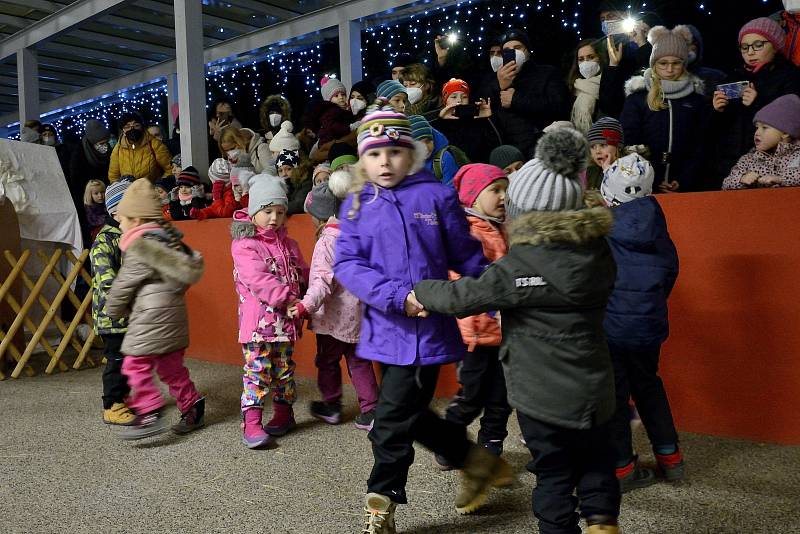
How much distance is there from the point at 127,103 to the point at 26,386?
714 cm

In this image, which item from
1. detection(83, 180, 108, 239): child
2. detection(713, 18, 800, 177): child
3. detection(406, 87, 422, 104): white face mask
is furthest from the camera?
detection(83, 180, 108, 239): child

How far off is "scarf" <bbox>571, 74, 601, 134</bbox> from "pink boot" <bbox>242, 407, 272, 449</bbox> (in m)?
2.31

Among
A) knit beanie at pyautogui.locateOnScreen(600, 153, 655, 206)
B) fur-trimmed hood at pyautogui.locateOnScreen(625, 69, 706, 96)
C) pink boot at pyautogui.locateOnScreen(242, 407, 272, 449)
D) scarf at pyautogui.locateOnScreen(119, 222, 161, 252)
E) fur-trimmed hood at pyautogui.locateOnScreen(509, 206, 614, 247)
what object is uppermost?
fur-trimmed hood at pyautogui.locateOnScreen(625, 69, 706, 96)

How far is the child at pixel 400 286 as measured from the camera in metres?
1.89

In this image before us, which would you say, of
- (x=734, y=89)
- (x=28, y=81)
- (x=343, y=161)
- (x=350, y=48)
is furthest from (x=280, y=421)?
(x=28, y=81)

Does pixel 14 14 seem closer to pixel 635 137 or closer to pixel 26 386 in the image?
pixel 26 386

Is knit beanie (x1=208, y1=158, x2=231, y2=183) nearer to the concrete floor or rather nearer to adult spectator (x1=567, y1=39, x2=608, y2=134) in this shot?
the concrete floor

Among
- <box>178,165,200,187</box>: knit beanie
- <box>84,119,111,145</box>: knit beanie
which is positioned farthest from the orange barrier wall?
<box>84,119,111,145</box>: knit beanie

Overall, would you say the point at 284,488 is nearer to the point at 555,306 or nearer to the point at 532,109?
the point at 555,306

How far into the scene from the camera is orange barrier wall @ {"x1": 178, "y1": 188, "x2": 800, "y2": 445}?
2529 mm

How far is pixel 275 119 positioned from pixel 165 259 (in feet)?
10.0

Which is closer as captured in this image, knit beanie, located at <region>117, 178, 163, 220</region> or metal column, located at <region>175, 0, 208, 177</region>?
knit beanie, located at <region>117, 178, 163, 220</region>

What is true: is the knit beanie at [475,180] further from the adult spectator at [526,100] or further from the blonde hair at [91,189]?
the blonde hair at [91,189]

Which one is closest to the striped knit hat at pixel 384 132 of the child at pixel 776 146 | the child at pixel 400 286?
the child at pixel 400 286
